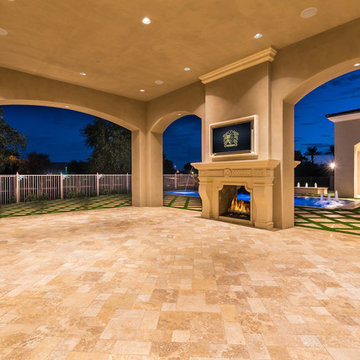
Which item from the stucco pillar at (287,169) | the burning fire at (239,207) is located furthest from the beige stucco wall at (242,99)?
the burning fire at (239,207)

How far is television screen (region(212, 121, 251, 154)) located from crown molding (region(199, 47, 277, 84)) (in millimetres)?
1343

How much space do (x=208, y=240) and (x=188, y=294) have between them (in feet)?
6.36

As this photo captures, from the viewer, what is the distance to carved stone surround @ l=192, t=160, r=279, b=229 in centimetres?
487

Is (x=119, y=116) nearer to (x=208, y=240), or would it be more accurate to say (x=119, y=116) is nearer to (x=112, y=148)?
(x=208, y=240)

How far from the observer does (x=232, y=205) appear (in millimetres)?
6113

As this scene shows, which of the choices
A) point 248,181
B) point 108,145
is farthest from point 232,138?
point 108,145

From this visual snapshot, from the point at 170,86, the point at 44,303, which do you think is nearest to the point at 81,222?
the point at 44,303

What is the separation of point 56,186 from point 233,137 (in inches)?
343

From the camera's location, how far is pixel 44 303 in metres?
2.04

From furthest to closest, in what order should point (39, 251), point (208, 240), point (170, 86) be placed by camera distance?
point (170, 86) → point (208, 240) → point (39, 251)

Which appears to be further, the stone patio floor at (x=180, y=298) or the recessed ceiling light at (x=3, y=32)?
the recessed ceiling light at (x=3, y=32)

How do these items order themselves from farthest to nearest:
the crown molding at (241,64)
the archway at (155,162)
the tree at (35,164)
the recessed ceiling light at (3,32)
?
the tree at (35,164) → the archway at (155,162) → the crown molding at (241,64) → the recessed ceiling light at (3,32)

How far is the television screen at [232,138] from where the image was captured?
525 cm

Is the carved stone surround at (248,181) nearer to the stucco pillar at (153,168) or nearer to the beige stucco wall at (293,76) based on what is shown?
the beige stucco wall at (293,76)
